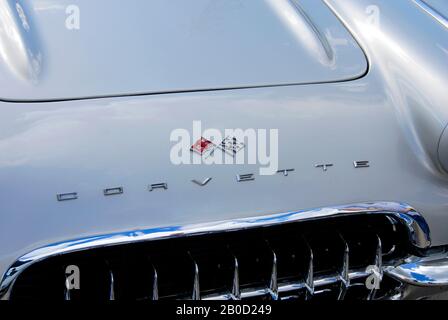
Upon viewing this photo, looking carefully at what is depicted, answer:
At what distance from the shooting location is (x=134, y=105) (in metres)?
1.46

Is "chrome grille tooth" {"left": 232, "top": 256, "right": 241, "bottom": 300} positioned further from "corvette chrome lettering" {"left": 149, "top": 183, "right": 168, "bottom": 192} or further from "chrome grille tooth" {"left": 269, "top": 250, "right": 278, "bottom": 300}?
"corvette chrome lettering" {"left": 149, "top": 183, "right": 168, "bottom": 192}

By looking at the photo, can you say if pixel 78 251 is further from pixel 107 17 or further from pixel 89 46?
pixel 107 17

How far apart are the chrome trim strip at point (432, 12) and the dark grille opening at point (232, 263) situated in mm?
627

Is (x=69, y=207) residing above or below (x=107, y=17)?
below

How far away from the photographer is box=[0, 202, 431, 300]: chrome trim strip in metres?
1.32

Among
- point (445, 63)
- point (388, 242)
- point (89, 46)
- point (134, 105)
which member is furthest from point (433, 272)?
point (89, 46)

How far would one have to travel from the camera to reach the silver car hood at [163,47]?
152 centimetres

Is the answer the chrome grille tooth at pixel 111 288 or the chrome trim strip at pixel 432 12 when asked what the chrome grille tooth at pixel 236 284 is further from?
the chrome trim strip at pixel 432 12

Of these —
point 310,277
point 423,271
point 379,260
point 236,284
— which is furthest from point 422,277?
point 236,284

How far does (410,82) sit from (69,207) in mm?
892

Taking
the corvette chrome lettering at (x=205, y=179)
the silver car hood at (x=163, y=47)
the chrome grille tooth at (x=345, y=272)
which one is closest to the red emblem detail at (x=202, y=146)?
the corvette chrome lettering at (x=205, y=179)

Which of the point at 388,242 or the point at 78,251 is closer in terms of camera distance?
the point at 78,251

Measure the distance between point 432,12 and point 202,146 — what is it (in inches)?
34.5

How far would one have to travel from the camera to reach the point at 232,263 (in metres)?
1.47
